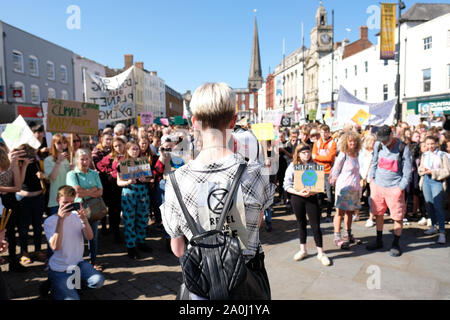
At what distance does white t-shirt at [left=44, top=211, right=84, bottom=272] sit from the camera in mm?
3789

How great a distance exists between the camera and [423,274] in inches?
176

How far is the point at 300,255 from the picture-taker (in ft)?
16.6

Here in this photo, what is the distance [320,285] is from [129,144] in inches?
149

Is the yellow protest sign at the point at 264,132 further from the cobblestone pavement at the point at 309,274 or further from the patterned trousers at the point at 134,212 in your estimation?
the patterned trousers at the point at 134,212

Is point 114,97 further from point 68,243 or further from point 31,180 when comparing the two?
point 68,243

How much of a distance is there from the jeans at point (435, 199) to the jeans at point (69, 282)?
228 inches

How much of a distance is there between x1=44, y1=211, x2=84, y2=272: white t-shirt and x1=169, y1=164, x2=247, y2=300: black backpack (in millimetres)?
2948

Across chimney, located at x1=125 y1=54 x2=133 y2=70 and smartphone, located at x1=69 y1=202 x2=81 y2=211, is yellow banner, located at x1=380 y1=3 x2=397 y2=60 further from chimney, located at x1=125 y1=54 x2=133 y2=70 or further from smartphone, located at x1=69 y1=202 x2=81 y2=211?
chimney, located at x1=125 y1=54 x2=133 y2=70

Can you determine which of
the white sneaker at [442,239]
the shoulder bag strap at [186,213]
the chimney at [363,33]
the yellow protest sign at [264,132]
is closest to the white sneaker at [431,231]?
the white sneaker at [442,239]

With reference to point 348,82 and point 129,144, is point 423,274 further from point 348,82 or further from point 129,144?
point 348,82

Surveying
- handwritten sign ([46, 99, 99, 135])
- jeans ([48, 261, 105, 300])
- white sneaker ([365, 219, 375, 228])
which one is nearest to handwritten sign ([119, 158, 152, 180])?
handwritten sign ([46, 99, 99, 135])

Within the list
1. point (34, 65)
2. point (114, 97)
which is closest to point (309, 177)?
point (114, 97)

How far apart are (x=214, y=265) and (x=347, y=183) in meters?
4.68
